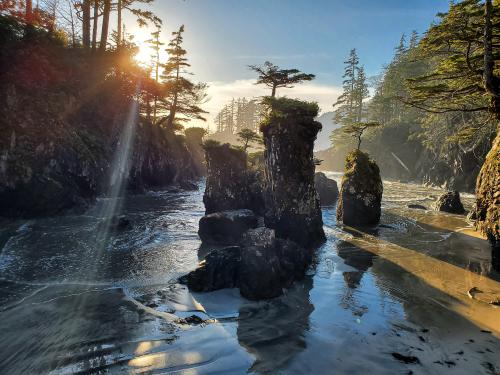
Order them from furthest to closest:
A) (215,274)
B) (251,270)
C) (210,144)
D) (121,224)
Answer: (210,144) → (121,224) → (215,274) → (251,270)

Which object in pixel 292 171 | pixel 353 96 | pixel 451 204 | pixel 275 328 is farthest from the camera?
pixel 353 96

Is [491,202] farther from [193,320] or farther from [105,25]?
[105,25]

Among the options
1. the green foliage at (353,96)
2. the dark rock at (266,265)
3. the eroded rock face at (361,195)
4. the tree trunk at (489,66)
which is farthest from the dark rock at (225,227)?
the green foliage at (353,96)

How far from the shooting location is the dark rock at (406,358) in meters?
4.83

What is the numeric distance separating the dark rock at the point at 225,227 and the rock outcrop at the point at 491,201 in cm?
731

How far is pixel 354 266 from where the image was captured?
31.1 ft

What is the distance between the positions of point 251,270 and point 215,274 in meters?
0.96

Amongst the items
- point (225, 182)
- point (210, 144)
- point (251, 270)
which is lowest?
point (251, 270)

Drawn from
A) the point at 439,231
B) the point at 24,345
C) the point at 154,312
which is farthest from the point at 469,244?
the point at 24,345

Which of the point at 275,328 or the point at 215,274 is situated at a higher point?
the point at 215,274

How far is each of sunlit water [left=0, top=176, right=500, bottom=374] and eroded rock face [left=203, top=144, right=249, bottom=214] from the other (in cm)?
533

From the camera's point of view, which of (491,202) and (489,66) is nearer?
(491,202)

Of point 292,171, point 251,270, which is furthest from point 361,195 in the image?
point 251,270

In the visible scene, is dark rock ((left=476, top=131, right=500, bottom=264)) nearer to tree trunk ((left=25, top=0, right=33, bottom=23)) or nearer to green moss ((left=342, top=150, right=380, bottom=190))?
green moss ((left=342, top=150, right=380, bottom=190))
